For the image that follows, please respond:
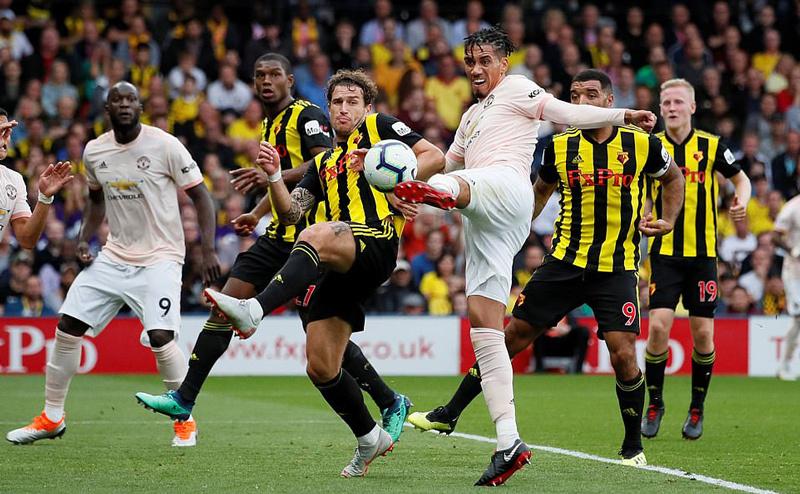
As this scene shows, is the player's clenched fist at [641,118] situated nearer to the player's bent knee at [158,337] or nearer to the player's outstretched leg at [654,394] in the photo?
the player's outstretched leg at [654,394]

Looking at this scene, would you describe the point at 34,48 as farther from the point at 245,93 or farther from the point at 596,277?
the point at 596,277

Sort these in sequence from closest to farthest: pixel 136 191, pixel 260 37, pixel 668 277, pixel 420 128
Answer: pixel 136 191
pixel 668 277
pixel 420 128
pixel 260 37

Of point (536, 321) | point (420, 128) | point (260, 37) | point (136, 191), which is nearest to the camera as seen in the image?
point (536, 321)

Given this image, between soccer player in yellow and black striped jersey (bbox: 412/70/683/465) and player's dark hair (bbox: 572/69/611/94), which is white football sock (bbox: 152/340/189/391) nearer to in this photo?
soccer player in yellow and black striped jersey (bbox: 412/70/683/465)

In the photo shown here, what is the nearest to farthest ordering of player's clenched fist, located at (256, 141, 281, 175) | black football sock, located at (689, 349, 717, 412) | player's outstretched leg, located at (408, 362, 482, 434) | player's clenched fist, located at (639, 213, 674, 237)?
player's clenched fist, located at (256, 141, 281, 175)
player's outstretched leg, located at (408, 362, 482, 434)
player's clenched fist, located at (639, 213, 674, 237)
black football sock, located at (689, 349, 717, 412)

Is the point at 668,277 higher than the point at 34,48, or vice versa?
the point at 34,48

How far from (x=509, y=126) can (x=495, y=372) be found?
1.38m

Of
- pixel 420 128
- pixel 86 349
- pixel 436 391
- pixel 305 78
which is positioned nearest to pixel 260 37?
pixel 305 78

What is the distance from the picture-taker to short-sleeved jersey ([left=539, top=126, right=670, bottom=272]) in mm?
7617

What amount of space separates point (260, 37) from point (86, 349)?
650cm

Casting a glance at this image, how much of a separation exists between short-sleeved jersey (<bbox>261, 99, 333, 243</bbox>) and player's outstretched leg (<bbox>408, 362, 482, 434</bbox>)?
1.67 metres

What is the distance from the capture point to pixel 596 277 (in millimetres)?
7582

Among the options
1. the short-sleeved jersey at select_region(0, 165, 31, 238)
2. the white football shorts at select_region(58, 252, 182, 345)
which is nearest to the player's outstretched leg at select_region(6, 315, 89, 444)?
the white football shorts at select_region(58, 252, 182, 345)

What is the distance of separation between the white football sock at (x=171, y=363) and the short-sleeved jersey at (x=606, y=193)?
268cm
